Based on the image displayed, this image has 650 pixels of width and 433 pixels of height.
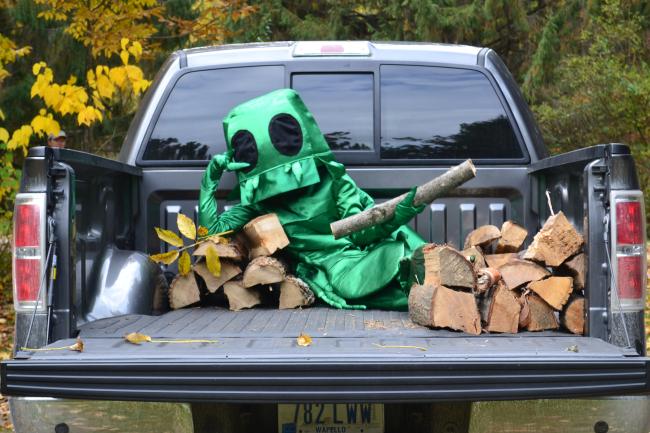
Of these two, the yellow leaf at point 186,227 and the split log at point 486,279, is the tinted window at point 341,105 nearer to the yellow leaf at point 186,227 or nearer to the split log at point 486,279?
the yellow leaf at point 186,227

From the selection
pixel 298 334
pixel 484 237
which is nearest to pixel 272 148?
pixel 484 237

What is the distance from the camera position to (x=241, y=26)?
14719mm

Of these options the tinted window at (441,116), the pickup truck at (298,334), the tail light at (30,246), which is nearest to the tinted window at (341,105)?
the tinted window at (441,116)

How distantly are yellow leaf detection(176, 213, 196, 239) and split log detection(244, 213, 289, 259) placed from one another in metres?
0.25

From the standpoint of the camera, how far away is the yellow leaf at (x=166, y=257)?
13.2ft

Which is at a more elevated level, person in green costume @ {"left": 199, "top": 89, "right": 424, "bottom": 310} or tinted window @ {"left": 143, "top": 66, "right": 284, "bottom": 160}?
tinted window @ {"left": 143, "top": 66, "right": 284, "bottom": 160}

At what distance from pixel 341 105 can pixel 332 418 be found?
2.03m

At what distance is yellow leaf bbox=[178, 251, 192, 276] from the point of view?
3.99 m

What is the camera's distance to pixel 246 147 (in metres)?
4.23

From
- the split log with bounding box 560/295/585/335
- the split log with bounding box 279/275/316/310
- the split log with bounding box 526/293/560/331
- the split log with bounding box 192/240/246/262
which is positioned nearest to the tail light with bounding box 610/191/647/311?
the split log with bounding box 560/295/585/335

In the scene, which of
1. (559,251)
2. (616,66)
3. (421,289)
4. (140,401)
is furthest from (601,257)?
(616,66)

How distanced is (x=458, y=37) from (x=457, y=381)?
12826mm

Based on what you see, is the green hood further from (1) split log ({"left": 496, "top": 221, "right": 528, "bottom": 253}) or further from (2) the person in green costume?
(1) split log ({"left": 496, "top": 221, "right": 528, "bottom": 253})

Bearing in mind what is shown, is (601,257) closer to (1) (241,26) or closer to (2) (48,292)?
(2) (48,292)
